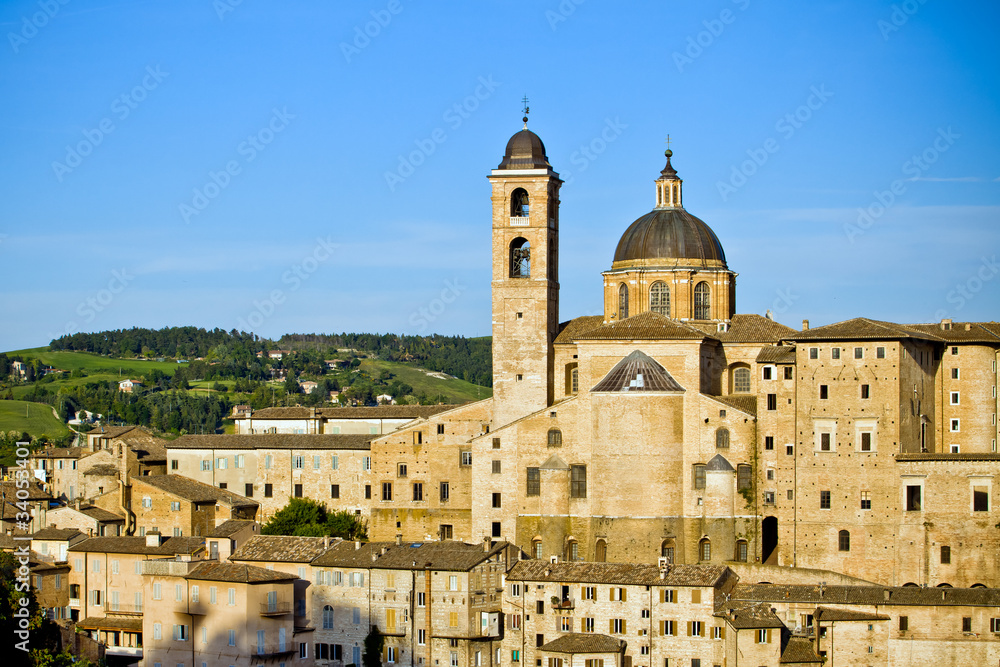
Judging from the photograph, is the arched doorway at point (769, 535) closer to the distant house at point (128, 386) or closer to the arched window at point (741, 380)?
the arched window at point (741, 380)

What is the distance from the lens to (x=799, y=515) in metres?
52.5

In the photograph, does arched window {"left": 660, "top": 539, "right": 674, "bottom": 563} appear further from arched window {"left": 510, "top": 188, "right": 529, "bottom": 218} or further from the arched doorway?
arched window {"left": 510, "top": 188, "right": 529, "bottom": 218}

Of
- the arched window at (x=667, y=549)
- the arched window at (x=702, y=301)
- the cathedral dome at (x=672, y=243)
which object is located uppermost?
the cathedral dome at (x=672, y=243)

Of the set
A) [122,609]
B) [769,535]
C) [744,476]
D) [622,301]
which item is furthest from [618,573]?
[122,609]

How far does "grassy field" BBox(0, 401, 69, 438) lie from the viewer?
346ft

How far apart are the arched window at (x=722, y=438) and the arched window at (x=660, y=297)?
33.4ft

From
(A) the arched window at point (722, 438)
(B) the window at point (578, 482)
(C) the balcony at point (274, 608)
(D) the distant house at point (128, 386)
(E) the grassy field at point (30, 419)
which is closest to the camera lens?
(C) the balcony at point (274, 608)

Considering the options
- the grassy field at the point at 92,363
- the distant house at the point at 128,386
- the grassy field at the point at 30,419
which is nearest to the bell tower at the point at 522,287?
the grassy field at the point at 30,419

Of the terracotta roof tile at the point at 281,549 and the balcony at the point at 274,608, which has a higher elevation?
the terracotta roof tile at the point at 281,549

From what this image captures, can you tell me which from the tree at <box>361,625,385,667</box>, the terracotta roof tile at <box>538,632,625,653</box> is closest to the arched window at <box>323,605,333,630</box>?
the tree at <box>361,625,385,667</box>

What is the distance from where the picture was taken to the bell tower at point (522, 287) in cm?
6009

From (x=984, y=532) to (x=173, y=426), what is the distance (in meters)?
79.6

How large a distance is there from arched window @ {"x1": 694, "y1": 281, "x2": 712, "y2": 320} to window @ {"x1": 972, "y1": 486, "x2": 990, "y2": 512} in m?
16.9

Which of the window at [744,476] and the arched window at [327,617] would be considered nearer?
the arched window at [327,617]
